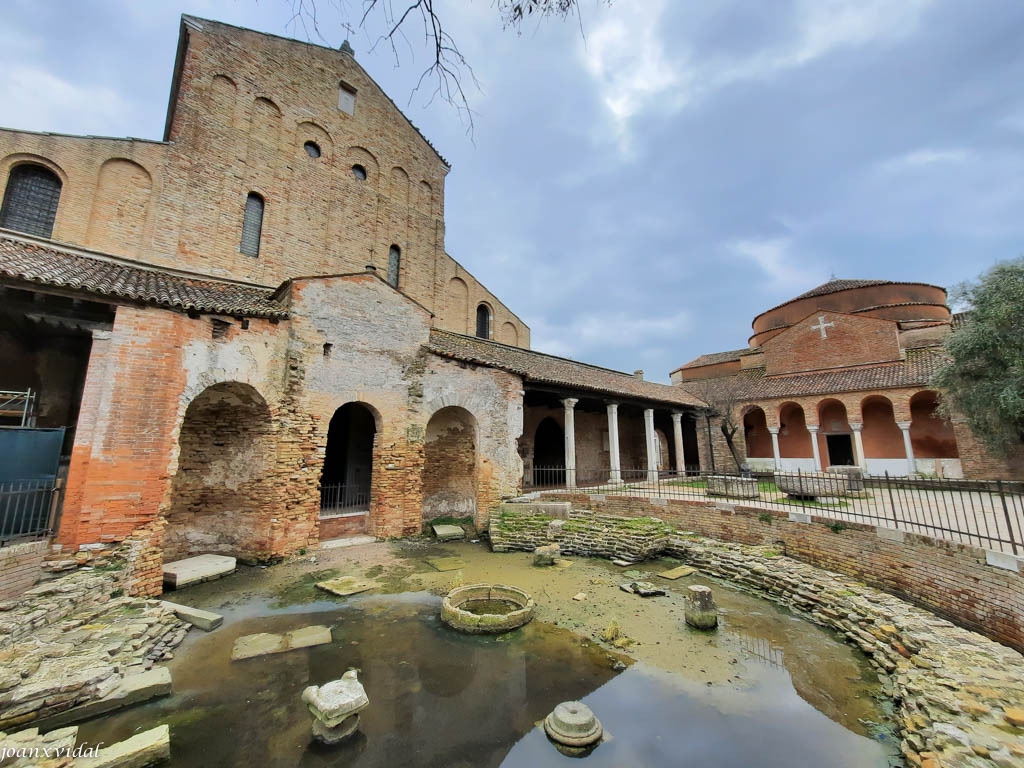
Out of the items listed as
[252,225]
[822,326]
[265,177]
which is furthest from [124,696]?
[822,326]

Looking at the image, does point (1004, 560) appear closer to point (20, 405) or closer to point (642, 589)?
point (642, 589)

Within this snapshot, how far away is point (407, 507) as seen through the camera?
36.4 ft

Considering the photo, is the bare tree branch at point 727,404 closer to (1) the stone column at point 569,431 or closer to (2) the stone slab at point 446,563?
(1) the stone column at point 569,431

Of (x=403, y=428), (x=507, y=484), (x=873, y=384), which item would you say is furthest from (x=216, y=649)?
(x=873, y=384)

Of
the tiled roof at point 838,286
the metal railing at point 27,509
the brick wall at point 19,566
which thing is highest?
the tiled roof at point 838,286

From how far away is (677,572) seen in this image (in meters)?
8.91

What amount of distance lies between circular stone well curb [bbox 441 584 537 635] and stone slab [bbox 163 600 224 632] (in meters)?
3.38

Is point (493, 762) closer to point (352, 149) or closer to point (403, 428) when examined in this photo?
point (403, 428)

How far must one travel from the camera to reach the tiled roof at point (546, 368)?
1302 cm

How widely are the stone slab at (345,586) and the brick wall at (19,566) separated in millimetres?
3862

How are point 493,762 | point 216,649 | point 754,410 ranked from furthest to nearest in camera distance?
point 754,410 → point 216,649 → point 493,762

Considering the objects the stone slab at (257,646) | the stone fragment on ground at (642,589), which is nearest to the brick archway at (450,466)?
the stone fragment on ground at (642,589)

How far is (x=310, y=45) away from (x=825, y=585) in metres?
21.8

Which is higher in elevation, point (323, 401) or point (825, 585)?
point (323, 401)
